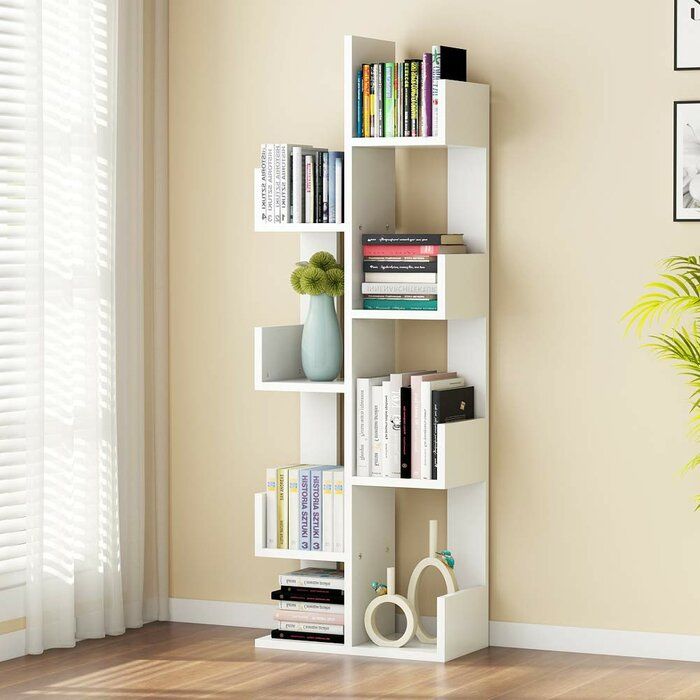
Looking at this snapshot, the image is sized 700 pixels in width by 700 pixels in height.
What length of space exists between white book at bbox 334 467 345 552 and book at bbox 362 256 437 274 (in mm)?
636

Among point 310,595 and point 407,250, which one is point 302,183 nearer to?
point 407,250

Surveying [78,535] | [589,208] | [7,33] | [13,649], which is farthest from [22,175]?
[589,208]

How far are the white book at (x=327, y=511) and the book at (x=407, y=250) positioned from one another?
27.1 inches

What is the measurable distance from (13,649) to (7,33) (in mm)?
1831

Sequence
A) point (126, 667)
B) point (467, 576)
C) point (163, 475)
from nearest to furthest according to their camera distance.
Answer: point (126, 667)
point (467, 576)
point (163, 475)

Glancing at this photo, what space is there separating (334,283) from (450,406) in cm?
52

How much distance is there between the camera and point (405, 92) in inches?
163

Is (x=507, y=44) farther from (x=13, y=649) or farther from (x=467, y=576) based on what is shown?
(x=13, y=649)

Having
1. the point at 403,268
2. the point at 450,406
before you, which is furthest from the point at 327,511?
the point at 403,268

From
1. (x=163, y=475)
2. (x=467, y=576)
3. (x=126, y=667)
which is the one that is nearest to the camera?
(x=126, y=667)

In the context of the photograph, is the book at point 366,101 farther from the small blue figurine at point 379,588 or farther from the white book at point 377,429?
the small blue figurine at point 379,588

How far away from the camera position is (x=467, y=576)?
4395 millimetres

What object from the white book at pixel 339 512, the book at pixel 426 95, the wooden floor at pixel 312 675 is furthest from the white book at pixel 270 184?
the wooden floor at pixel 312 675

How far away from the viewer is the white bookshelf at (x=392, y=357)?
13.6 ft
